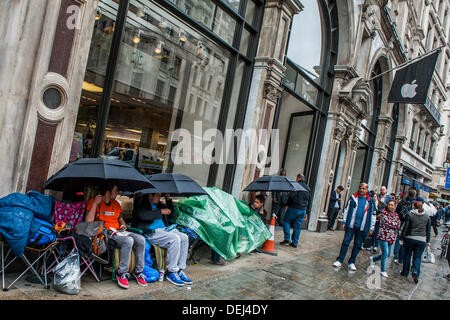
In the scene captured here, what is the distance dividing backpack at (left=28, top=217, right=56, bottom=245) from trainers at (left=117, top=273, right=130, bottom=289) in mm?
949

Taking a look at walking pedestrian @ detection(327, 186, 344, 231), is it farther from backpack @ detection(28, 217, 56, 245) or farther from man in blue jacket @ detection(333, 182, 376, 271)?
backpack @ detection(28, 217, 56, 245)

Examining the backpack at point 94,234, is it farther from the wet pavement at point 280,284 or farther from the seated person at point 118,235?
the wet pavement at point 280,284

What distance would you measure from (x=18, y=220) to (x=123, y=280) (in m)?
1.44

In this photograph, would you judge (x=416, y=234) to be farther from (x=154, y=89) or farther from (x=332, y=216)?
(x=154, y=89)

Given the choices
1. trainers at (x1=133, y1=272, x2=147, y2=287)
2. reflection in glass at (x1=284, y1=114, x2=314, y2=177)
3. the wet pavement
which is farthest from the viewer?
reflection in glass at (x1=284, y1=114, x2=314, y2=177)

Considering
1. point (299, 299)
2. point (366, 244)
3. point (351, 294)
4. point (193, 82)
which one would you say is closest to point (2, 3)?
point (193, 82)

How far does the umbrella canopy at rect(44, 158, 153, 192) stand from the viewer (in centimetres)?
390

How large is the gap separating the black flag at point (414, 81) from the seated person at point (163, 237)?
11.1 meters

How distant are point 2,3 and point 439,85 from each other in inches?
1315

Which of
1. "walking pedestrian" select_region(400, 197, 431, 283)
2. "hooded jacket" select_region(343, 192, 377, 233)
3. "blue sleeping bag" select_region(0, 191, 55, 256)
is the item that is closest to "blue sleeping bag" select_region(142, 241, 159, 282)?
"blue sleeping bag" select_region(0, 191, 55, 256)

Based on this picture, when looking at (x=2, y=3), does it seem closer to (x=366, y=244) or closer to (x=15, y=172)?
(x=15, y=172)

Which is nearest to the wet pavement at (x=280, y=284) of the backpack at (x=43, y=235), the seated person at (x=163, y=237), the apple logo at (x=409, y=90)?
the seated person at (x=163, y=237)

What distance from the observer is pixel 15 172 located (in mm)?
4008

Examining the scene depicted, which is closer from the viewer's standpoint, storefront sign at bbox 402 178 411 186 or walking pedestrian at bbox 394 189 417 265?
walking pedestrian at bbox 394 189 417 265
